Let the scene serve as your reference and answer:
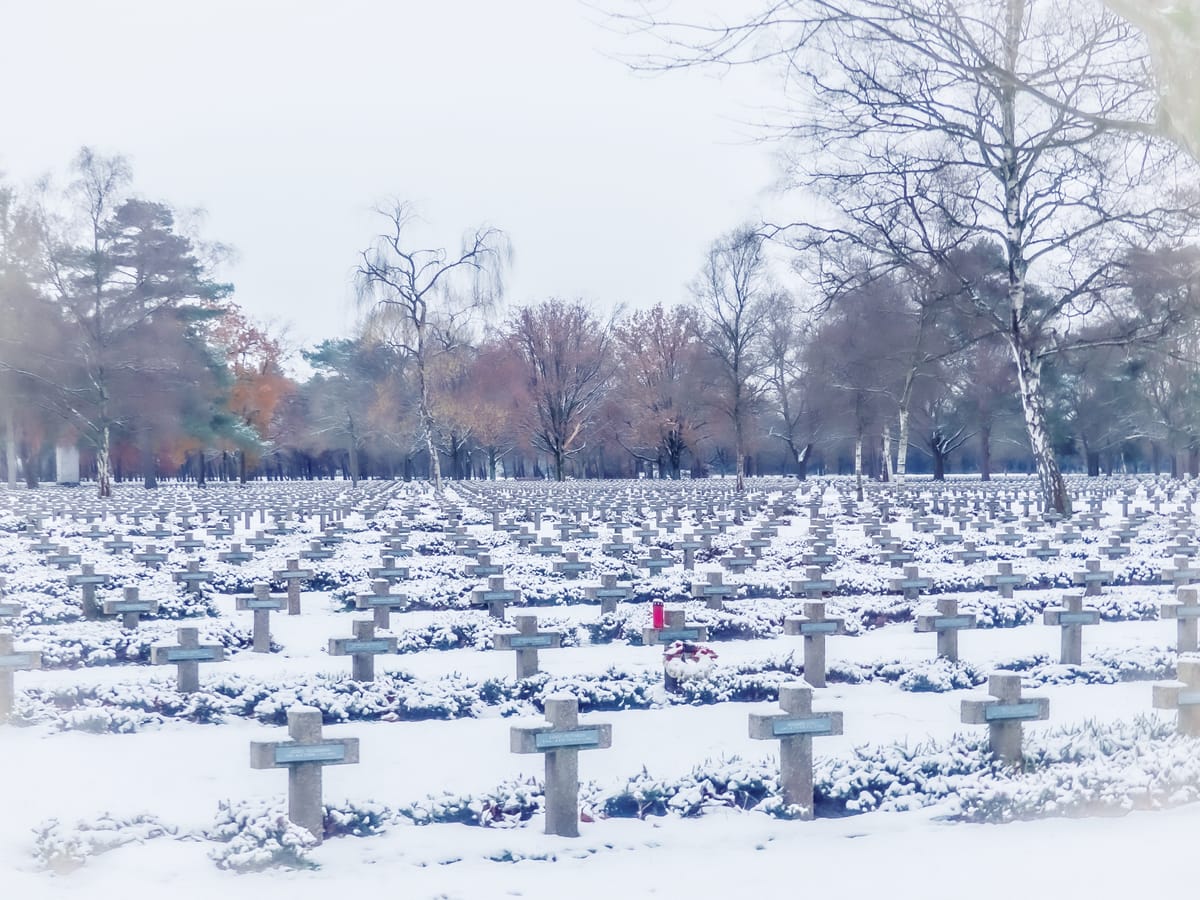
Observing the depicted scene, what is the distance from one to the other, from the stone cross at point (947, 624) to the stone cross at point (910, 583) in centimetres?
367

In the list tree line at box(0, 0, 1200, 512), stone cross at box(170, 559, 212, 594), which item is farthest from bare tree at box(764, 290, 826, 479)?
stone cross at box(170, 559, 212, 594)

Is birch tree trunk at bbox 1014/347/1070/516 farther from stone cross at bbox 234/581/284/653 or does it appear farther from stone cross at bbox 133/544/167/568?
stone cross at bbox 234/581/284/653

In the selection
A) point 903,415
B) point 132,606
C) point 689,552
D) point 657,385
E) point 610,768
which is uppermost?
point 657,385

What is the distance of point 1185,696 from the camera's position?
23.6 feet

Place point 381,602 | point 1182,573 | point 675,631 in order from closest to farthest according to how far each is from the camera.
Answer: point 675,631
point 381,602
point 1182,573

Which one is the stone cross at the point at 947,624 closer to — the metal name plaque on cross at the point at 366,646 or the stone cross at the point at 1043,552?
the metal name plaque on cross at the point at 366,646

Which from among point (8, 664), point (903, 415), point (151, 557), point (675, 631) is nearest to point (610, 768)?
point (675, 631)

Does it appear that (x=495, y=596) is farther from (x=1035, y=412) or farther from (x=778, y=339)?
(x=778, y=339)

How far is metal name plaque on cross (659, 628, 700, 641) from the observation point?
10.6m

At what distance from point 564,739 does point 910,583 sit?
30.7 ft

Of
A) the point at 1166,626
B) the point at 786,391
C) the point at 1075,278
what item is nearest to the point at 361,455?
the point at 786,391

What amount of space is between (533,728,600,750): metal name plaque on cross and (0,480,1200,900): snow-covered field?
43 centimetres

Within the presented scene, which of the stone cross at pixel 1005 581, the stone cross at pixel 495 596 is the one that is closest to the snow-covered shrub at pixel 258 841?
the stone cross at pixel 495 596

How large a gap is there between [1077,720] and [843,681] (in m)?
2.29
